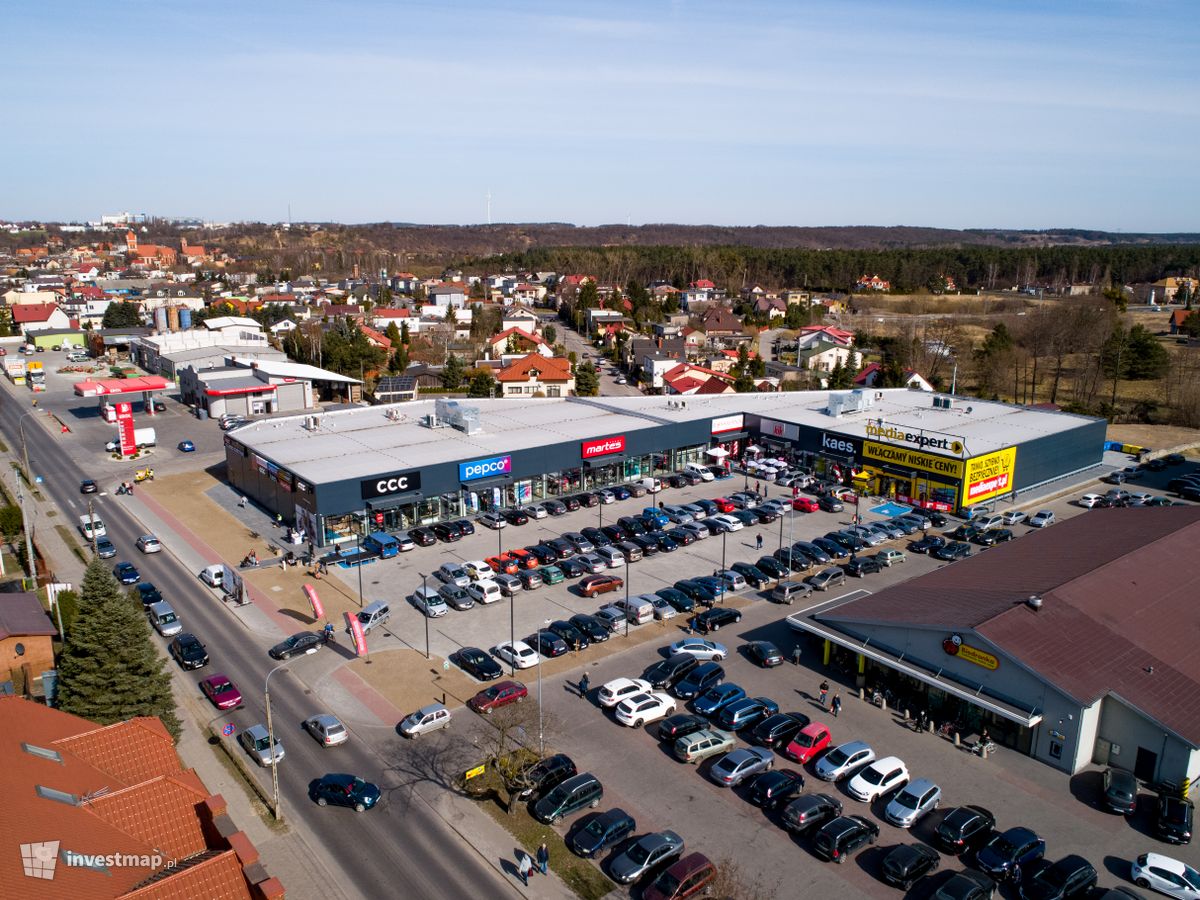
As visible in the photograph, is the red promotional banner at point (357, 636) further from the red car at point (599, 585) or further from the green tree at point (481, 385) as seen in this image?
the green tree at point (481, 385)

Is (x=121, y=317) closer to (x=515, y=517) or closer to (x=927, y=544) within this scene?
(x=515, y=517)

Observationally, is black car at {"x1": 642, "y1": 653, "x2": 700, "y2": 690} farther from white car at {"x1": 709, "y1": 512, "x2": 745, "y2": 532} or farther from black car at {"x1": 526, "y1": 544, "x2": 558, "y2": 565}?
white car at {"x1": 709, "y1": 512, "x2": 745, "y2": 532}

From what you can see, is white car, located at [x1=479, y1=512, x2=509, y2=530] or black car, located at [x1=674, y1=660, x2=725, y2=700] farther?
white car, located at [x1=479, y1=512, x2=509, y2=530]

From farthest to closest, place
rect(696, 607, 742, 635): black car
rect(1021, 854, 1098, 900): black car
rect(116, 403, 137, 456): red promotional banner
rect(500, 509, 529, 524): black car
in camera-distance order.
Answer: rect(116, 403, 137, 456): red promotional banner, rect(500, 509, 529, 524): black car, rect(696, 607, 742, 635): black car, rect(1021, 854, 1098, 900): black car

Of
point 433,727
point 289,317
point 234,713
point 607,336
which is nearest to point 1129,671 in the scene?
point 433,727

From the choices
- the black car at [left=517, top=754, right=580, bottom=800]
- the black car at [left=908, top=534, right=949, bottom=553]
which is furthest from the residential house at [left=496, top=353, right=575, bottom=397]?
the black car at [left=517, top=754, right=580, bottom=800]
